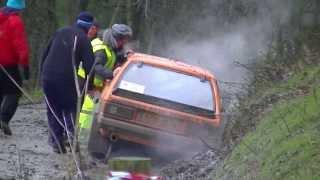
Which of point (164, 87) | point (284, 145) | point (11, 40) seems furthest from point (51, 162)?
point (284, 145)

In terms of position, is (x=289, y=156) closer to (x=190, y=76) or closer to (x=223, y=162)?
(x=223, y=162)

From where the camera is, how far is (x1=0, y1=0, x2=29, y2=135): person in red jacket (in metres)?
11.3

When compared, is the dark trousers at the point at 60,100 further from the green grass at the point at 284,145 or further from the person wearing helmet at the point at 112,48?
the green grass at the point at 284,145

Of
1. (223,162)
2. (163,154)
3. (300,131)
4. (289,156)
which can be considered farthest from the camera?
(163,154)

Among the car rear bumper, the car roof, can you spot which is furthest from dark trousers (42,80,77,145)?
the car roof

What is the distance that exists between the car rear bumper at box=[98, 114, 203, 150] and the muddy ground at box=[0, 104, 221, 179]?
140 mm

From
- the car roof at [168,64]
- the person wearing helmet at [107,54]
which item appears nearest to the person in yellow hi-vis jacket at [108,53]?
the person wearing helmet at [107,54]

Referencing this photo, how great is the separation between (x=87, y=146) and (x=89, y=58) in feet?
3.36

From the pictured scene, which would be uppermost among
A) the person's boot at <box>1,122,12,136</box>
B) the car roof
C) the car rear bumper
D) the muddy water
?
the car roof

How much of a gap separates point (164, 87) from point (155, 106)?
45 cm

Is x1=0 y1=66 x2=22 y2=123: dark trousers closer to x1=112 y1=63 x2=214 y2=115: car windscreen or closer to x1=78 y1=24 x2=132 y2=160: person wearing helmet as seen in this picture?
x1=78 y1=24 x2=132 y2=160: person wearing helmet

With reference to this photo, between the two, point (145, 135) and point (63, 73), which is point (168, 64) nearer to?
point (145, 135)

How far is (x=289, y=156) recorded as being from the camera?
710 centimetres

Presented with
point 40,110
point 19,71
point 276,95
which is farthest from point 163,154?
point 40,110
